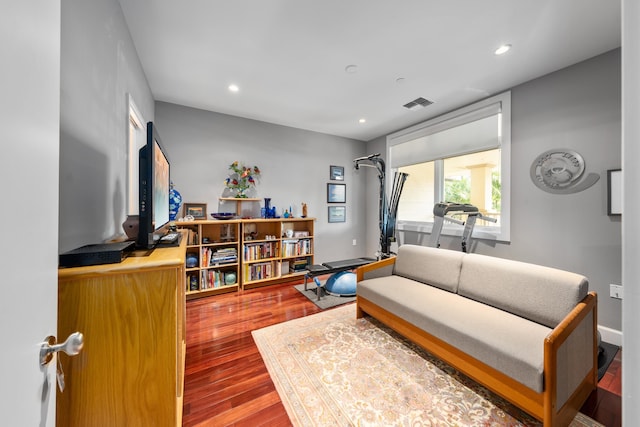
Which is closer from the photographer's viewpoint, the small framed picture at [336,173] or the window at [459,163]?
the window at [459,163]

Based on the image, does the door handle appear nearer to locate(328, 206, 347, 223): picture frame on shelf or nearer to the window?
the window

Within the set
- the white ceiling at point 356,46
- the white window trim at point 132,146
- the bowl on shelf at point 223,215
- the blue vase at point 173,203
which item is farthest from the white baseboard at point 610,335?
the blue vase at point 173,203

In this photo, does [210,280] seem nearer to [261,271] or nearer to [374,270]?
[261,271]

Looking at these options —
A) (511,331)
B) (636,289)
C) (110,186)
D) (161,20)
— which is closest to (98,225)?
(110,186)

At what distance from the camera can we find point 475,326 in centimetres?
162

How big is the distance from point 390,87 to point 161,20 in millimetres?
2254

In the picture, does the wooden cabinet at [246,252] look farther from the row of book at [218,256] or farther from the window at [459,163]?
the window at [459,163]

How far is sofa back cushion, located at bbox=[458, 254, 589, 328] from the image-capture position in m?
1.59

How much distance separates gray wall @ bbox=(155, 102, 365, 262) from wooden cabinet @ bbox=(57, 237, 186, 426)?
2720 mm

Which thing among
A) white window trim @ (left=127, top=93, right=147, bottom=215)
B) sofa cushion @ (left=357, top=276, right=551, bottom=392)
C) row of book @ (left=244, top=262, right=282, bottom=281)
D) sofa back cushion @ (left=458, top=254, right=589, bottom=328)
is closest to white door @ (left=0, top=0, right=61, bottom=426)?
white window trim @ (left=127, top=93, right=147, bottom=215)

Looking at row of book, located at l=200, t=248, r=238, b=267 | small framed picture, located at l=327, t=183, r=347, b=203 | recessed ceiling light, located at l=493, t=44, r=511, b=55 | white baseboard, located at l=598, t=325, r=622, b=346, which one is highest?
recessed ceiling light, located at l=493, t=44, r=511, b=55

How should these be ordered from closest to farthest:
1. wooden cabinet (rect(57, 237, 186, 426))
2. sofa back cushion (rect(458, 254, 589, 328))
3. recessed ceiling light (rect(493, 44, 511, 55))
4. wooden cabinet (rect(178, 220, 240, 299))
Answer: wooden cabinet (rect(57, 237, 186, 426)), sofa back cushion (rect(458, 254, 589, 328)), recessed ceiling light (rect(493, 44, 511, 55)), wooden cabinet (rect(178, 220, 240, 299))

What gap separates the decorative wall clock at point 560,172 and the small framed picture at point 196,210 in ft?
13.2

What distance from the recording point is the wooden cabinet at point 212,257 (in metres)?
3.14
